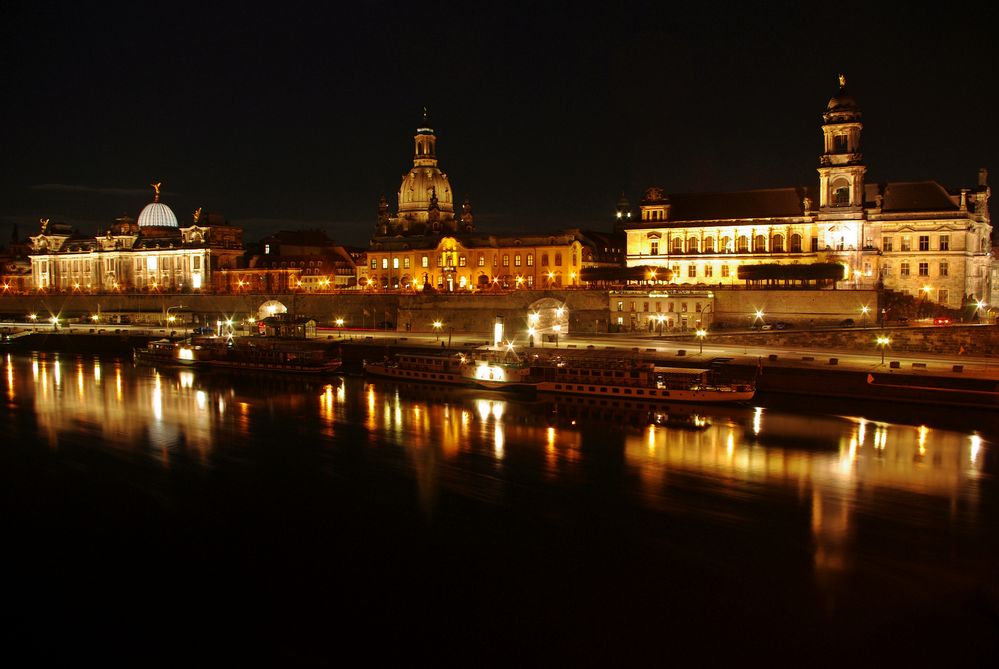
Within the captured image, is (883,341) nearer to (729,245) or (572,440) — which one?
(729,245)

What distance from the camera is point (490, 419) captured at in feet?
125

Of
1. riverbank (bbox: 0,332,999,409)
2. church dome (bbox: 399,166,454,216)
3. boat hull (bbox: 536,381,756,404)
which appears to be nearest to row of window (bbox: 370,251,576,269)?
church dome (bbox: 399,166,454,216)

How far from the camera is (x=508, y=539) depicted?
22188 millimetres

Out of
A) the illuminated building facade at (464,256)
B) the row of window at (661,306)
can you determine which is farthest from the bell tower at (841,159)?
the illuminated building facade at (464,256)

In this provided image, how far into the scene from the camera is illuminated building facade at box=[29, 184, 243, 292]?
107812 millimetres

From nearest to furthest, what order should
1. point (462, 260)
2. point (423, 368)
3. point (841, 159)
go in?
1. point (423, 368)
2. point (841, 159)
3. point (462, 260)

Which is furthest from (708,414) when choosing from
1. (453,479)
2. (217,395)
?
(217,395)

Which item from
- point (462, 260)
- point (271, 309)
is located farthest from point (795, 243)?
point (271, 309)

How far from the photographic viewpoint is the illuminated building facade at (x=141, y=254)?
354ft

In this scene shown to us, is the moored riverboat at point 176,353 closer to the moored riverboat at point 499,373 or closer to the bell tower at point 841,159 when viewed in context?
the moored riverboat at point 499,373

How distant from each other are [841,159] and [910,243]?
790cm

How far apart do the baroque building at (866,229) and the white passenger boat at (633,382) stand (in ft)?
75.4

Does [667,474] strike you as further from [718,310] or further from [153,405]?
[718,310]

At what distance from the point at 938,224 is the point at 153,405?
174ft
